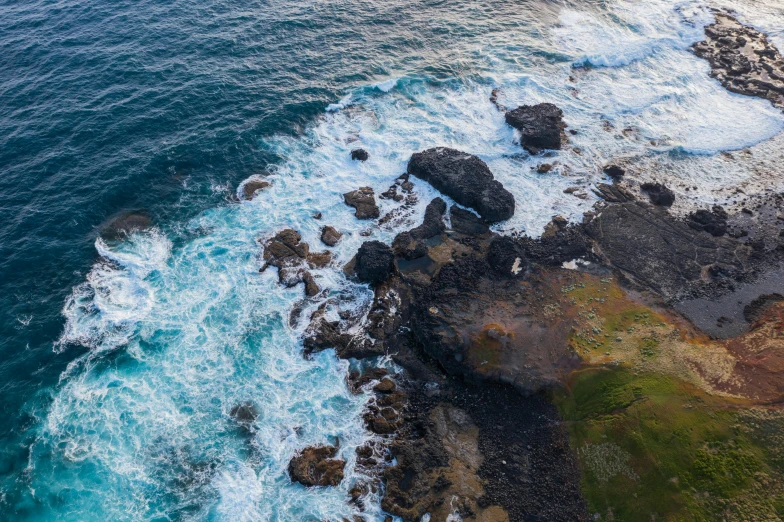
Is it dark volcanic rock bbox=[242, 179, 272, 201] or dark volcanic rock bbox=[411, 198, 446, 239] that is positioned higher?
dark volcanic rock bbox=[411, 198, 446, 239]

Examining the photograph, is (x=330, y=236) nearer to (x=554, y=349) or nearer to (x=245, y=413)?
(x=245, y=413)

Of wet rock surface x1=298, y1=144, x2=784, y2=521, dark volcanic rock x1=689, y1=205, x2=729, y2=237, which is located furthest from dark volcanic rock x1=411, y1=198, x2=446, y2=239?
dark volcanic rock x1=689, y1=205, x2=729, y2=237

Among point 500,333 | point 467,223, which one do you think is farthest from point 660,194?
point 500,333

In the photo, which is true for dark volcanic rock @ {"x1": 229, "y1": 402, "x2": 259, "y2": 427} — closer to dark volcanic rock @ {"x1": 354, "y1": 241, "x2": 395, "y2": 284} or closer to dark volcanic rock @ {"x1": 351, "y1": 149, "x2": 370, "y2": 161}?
dark volcanic rock @ {"x1": 354, "y1": 241, "x2": 395, "y2": 284}

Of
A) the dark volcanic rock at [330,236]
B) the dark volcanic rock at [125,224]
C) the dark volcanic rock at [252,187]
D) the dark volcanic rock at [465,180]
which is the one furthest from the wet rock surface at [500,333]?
the dark volcanic rock at [125,224]

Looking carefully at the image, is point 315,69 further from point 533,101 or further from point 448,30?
point 533,101

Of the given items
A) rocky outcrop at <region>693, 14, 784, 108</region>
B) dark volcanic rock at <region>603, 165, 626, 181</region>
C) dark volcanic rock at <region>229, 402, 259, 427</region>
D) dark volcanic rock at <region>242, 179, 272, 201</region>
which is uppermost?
rocky outcrop at <region>693, 14, 784, 108</region>
